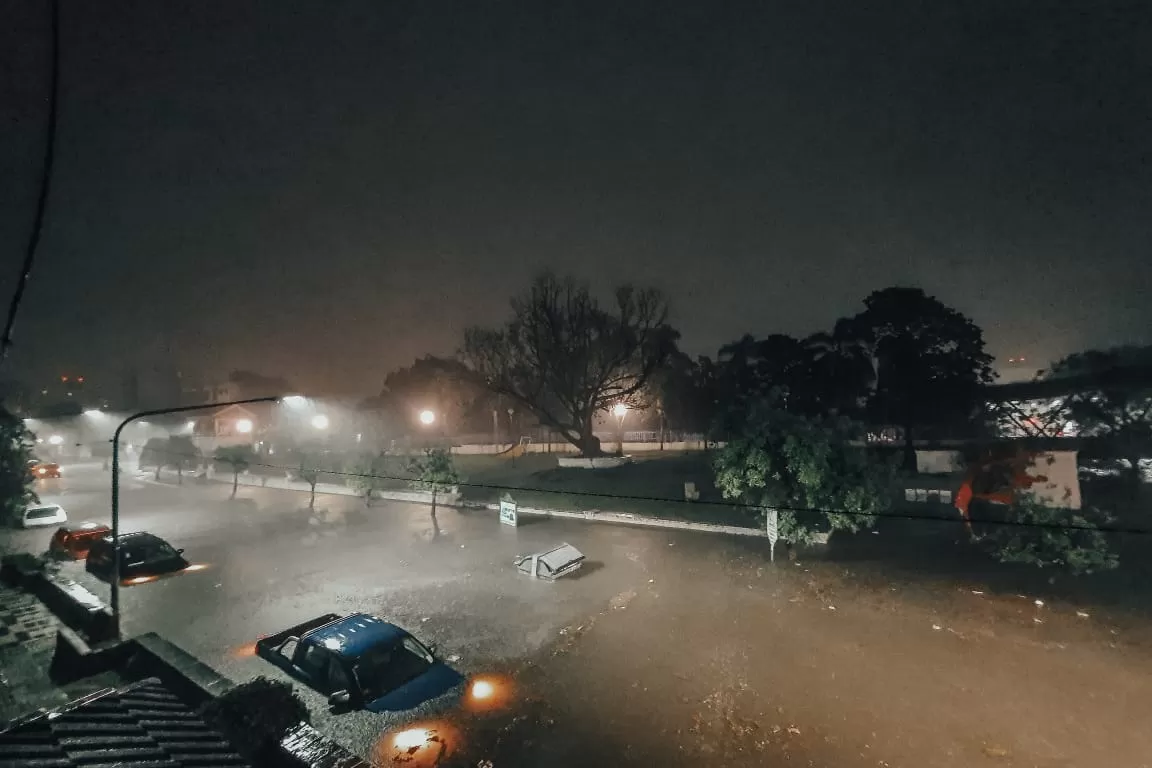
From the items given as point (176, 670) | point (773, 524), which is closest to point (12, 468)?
point (176, 670)

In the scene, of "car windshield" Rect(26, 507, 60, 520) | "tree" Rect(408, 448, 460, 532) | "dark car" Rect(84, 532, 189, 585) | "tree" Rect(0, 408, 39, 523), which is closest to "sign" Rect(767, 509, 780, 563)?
"tree" Rect(408, 448, 460, 532)

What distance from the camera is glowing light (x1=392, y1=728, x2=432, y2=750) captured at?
9.97 metres

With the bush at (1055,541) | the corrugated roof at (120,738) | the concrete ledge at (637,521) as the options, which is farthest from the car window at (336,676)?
the bush at (1055,541)

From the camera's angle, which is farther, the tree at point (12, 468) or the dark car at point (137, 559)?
the tree at point (12, 468)

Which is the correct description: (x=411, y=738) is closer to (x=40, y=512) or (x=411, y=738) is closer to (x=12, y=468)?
(x=12, y=468)

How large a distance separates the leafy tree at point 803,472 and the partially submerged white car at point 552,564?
19.5 feet

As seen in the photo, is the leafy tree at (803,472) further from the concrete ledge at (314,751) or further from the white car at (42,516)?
the white car at (42,516)

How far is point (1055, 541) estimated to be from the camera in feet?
57.7

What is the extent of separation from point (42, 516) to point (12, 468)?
10.0 feet

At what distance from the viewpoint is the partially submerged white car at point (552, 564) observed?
19.5m

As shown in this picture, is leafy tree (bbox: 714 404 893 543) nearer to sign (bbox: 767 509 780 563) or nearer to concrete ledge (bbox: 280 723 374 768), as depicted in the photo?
sign (bbox: 767 509 780 563)

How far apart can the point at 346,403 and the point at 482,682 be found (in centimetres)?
6922

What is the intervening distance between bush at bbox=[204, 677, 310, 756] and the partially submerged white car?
13.1 meters

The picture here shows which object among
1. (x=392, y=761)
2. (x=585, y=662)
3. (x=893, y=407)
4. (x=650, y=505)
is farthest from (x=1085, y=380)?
(x=392, y=761)
